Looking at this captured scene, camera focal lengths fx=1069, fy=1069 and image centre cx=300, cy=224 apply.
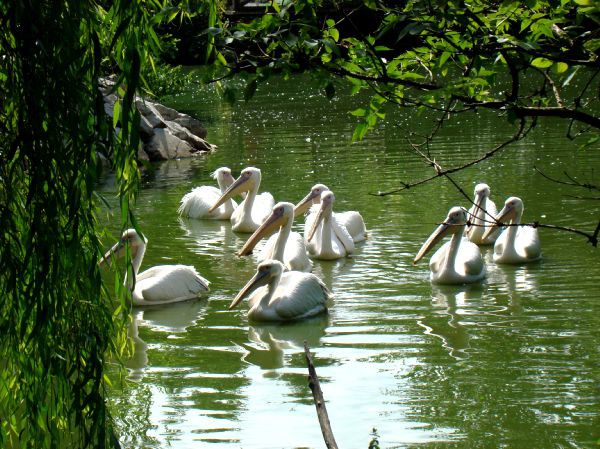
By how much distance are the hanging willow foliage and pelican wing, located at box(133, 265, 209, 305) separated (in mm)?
4272

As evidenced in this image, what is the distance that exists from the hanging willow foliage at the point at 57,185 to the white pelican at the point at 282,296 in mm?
3838

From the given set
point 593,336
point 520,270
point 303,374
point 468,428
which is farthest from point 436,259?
point 468,428

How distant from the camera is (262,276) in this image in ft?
25.1

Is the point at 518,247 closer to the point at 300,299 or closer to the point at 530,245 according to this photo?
the point at 530,245

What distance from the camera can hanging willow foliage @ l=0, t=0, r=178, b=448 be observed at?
3180 mm

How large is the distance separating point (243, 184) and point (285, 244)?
7.88 feet

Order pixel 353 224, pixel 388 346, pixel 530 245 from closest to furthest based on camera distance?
1. pixel 388 346
2. pixel 530 245
3. pixel 353 224

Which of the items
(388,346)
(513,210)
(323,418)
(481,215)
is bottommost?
(388,346)

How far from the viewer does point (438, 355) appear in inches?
256

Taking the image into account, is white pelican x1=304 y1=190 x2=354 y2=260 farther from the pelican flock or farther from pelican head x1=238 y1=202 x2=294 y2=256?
pelican head x1=238 y1=202 x2=294 y2=256

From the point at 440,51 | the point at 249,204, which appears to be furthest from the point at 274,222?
the point at 440,51

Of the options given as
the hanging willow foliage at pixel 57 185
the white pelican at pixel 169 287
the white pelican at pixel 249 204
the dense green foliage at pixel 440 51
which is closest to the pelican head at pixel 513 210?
the white pelican at pixel 249 204

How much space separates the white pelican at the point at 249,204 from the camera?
1072 cm

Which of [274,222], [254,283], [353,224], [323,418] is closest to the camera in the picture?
[323,418]
